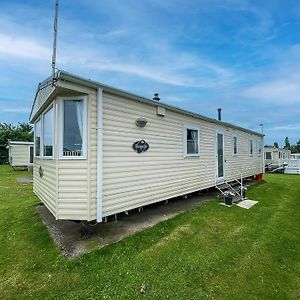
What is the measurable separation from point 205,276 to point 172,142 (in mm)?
4126

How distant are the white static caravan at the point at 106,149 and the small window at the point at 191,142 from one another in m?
0.03

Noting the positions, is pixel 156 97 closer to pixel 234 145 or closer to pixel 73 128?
pixel 73 128

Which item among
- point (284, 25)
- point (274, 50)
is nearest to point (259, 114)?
point (274, 50)

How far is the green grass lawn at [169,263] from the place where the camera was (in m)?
3.21

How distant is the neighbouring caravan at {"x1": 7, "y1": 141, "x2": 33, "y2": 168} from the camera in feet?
68.0

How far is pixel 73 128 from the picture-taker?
463 centimetres

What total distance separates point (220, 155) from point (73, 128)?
22.9 feet

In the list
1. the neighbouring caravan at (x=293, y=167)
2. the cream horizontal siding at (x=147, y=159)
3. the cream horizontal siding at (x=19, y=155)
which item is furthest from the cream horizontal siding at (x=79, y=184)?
the neighbouring caravan at (x=293, y=167)

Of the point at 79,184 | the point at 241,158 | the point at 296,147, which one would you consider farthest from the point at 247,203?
the point at 296,147

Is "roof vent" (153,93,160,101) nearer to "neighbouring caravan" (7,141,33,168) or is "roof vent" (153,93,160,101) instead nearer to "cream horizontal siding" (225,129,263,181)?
"cream horizontal siding" (225,129,263,181)

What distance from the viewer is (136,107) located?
19.0ft

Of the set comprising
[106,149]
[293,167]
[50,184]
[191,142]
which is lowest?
[293,167]

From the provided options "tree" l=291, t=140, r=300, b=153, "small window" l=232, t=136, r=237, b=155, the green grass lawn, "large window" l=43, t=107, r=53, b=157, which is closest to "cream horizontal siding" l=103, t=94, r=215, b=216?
the green grass lawn

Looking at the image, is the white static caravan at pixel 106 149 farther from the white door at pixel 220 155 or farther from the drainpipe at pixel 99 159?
the white door at pixel 220 155
